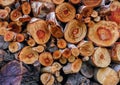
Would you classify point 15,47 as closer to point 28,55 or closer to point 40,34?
point 28,55

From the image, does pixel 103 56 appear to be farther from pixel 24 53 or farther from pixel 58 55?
pixel 24 53

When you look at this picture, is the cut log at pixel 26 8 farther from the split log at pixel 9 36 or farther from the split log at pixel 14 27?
the split log at pixel 9 36

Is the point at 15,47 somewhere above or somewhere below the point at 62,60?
above

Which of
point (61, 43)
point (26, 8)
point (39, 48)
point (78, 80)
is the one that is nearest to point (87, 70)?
point (78, 80)

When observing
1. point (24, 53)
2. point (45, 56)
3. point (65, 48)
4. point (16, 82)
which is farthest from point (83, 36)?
point (16, 82)

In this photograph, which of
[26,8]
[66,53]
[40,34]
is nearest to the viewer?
[66,53]

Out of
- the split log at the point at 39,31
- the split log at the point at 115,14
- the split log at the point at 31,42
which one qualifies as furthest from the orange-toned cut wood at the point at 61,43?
the split log at the point at 115,14

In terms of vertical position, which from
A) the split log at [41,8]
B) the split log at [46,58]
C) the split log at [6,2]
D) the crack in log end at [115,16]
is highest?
the split log at [6,2]

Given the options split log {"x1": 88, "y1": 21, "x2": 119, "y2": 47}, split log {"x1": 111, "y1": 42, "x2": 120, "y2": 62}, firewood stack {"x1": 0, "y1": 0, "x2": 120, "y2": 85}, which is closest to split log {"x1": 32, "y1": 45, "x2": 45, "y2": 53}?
firewood stack {"x1": 0, "y1": 0, "x2": 120, "y2": 85}
